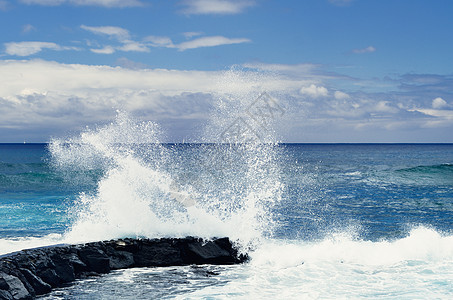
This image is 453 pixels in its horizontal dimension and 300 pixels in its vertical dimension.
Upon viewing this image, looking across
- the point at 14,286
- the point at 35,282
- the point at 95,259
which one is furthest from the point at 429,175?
the point at 14,286

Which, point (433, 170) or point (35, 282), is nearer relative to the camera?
point (35, 282)

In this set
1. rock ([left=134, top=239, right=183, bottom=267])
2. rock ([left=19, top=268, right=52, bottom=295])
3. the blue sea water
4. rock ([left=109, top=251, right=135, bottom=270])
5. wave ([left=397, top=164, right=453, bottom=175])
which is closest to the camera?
rock ([left=19, top=268, right=52, bottom=295])

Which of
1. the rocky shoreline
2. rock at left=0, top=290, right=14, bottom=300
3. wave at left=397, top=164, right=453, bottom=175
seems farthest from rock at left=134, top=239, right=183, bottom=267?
wave at left=397, top=164, right=453, bottom=175

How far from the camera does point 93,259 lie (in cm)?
981

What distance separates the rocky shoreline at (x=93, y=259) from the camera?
8.34 metres

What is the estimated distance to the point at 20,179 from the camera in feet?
112

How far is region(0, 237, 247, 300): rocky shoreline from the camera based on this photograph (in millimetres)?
8336

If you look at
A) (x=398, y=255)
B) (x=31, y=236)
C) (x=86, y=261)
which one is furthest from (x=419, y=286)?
(x=31, y=236)

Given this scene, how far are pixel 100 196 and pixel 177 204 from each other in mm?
2186

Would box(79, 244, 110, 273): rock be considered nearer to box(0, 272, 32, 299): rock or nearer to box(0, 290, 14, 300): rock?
box(0, 272, 32, 299): rock

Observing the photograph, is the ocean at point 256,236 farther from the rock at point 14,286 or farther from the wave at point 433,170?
→ the wave at point 433,170

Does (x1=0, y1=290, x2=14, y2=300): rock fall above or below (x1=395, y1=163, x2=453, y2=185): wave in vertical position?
above

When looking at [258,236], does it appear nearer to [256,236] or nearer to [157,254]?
[256,236]

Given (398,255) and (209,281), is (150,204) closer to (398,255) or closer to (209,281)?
(209,281)
